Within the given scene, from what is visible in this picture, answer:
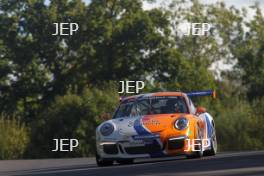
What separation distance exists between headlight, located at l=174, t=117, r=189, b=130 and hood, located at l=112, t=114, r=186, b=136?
0.29ft

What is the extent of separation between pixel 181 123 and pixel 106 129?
1326mm

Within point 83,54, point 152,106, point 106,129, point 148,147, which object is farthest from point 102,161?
point 83,54

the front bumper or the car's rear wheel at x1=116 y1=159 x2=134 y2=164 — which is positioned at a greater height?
the front bumper

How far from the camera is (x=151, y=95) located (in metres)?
18.4

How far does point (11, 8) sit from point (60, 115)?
1653cm

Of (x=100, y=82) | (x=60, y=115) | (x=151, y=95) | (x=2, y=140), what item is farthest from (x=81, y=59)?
(x=151, y=95)

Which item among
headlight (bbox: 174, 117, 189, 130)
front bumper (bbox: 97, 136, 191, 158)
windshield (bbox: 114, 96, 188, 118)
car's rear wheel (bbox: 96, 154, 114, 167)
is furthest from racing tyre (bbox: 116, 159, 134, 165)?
headlight (bbox: 174, 117, 189, 130)

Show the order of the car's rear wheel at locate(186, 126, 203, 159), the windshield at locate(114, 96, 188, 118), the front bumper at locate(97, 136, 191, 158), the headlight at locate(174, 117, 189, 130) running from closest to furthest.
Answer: the front bumper at locate(97, 136, 191, 158) → the headlight at locate(174, 117, 189, 130) → the car's rear wheel at locate(186, 126, 203, 159) → the windshield at locate(114, 96, 188, 118)

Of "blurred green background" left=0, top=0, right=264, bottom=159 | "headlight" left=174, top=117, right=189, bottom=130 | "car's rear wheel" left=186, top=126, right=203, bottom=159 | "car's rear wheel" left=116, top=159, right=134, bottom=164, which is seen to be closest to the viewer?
"headlight" left=174, top=117, right=189, bottom=130

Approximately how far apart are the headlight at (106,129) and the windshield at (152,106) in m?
0.90

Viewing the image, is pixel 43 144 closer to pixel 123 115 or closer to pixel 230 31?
pixel 123 115

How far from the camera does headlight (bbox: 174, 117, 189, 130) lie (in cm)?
1681

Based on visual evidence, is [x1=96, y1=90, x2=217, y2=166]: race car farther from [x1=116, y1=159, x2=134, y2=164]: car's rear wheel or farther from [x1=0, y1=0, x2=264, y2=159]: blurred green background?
[x1=0, y1=0, x2=264, y2=159]: blurred green background

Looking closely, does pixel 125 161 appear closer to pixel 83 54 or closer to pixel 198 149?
pixel 198 149
